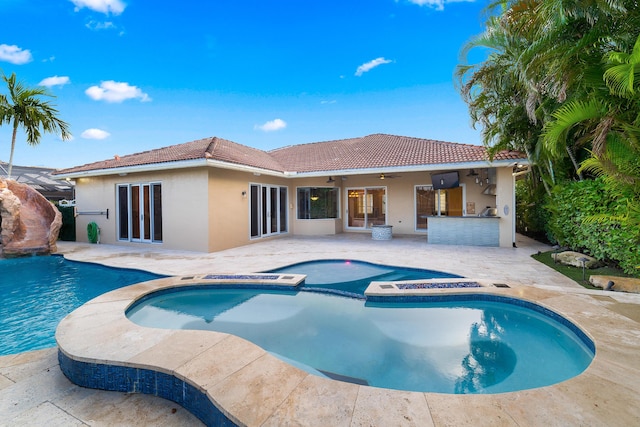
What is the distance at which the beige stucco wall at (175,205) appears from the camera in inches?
448

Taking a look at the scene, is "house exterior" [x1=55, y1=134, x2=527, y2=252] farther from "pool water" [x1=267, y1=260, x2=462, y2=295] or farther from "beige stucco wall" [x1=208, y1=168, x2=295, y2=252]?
"pool water" [x1=267, y1=260, x2=462, y2=295]

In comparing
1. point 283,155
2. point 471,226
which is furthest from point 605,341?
Answer: point 283,155

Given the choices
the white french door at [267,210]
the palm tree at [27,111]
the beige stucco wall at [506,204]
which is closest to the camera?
the beige stucco wall at [506,204]

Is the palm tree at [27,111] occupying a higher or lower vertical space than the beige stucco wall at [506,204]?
higher

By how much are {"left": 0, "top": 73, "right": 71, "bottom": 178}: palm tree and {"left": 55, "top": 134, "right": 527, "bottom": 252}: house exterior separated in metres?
2.87

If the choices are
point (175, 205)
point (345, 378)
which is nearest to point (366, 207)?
point (175, 205)

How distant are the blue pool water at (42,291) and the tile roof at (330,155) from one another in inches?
180

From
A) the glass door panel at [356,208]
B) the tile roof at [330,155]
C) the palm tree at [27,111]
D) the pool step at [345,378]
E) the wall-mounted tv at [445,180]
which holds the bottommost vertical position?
the pool step at [345,378]

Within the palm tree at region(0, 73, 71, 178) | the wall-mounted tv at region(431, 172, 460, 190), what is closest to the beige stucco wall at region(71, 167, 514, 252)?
the wall-mounted tv at region(431, 172, 460, 190)

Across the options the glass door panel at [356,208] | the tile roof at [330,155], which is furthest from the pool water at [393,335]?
the glass door panel at [356,208]

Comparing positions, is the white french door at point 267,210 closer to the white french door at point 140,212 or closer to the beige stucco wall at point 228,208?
the beige stucco wall at point 228,208

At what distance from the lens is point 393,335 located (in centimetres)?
495

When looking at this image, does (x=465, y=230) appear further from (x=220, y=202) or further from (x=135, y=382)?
(x=135, y=382)

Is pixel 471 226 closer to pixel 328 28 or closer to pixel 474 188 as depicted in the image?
pixel 474 188
